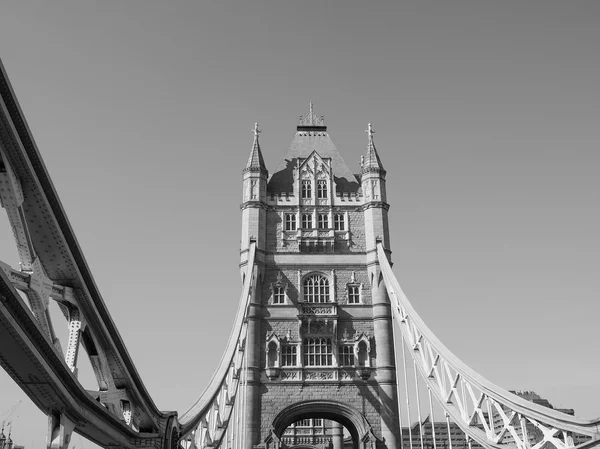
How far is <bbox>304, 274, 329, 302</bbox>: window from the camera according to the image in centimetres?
3678

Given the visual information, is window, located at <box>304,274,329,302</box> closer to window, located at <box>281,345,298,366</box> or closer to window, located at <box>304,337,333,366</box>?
window, located at <box>304,337,333,366</box>

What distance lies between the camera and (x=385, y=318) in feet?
117

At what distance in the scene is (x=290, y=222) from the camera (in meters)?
38.9

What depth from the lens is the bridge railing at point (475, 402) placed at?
714 inches

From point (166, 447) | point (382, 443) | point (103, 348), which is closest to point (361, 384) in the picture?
point (382, 443)

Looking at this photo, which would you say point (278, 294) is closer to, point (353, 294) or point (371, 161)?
point (353, 294)

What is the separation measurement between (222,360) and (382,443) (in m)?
9.90

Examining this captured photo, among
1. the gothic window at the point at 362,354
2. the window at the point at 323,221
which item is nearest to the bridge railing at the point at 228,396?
the window at the point at 323,221

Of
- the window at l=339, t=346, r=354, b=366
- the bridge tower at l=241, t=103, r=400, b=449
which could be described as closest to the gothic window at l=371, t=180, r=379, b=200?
the bridge tower at l=241, t=103, r=400, b=449

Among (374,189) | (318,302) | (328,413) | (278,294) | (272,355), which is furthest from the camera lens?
(374,189)

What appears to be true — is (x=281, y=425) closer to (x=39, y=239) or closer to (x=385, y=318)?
(x=385, y=318)

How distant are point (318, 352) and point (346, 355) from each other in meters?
1.53

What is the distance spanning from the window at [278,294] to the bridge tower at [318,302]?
56mm

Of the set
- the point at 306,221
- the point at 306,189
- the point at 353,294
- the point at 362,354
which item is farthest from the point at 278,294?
the point at 306,189
